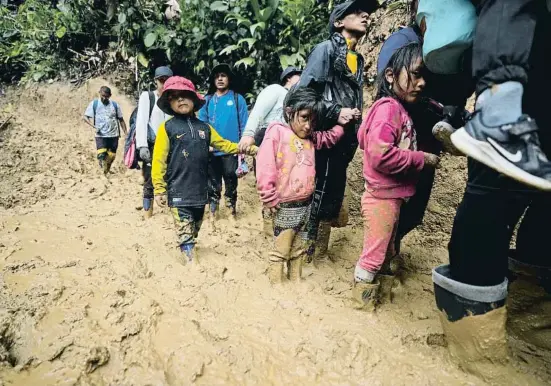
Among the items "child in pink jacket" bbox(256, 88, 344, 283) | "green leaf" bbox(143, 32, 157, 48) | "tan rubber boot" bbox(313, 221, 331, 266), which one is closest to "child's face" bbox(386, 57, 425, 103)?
"child in pink jacket" bbox(256, 88, 344, 283)

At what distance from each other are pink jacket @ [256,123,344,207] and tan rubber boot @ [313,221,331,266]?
2.08ft

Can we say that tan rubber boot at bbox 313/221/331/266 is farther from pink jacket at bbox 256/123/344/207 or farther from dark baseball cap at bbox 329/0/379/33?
dark baseball cap at bbox 329/0/379/33

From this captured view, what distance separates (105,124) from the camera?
6.76 metres

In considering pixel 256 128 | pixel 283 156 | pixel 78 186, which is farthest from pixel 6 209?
pixel 283 156

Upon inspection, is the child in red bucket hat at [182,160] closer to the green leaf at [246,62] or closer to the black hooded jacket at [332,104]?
the black hooded jacket at [332,104]

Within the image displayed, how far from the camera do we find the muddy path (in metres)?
1.80

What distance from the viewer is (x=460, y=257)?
152cm

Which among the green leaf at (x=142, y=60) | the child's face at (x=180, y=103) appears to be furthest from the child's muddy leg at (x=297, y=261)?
the green leaf at (x=142, y=60)

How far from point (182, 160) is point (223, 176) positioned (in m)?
1.49

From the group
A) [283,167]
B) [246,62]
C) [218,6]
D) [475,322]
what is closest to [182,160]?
[283,167]

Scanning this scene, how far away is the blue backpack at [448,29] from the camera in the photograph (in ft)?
4.44

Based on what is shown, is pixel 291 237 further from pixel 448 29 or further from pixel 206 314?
pixel 448 29

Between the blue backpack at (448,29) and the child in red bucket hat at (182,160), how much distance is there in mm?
2270

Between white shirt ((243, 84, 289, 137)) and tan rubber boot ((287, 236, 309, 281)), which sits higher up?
white shirt ((243, 84, 289, 137))
